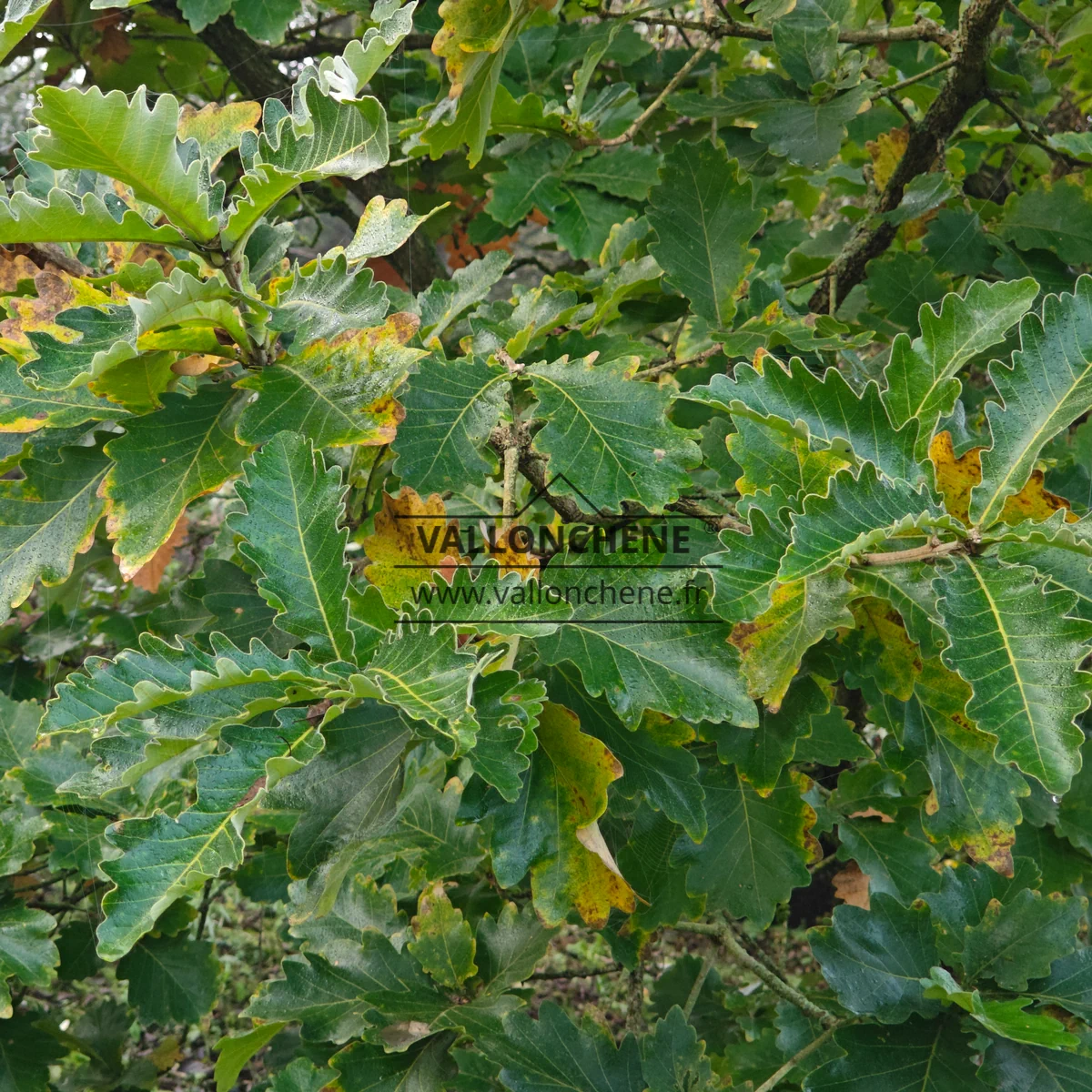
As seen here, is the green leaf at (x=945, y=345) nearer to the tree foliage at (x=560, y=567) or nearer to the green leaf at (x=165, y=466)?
the tree foliage at (x=560, y=567)

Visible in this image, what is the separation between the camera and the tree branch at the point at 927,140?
4.33 feet

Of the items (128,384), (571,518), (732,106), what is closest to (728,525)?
(571,518)

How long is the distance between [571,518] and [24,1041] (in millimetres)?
1182

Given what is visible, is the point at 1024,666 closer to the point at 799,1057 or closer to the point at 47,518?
the point at 799,1057

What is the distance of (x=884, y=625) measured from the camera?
99cm

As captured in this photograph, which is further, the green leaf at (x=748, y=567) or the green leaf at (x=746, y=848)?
the green leaf at (x=746, y=848)

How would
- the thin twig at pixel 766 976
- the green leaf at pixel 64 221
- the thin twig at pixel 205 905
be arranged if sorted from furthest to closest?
1. the thin twig at pixel 205 905
2. the thin twig at pixel 766 976
3. the green leaf at pixel 64 221

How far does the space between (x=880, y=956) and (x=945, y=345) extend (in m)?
0.62

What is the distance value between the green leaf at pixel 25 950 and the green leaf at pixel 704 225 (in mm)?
1198

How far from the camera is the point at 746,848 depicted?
3.82ft

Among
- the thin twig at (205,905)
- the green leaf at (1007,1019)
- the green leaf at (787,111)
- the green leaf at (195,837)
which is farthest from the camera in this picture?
the thin twig at (205,905)

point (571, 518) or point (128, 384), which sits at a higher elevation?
point (128, 384)

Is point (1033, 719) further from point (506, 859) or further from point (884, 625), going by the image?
point (506, 859)

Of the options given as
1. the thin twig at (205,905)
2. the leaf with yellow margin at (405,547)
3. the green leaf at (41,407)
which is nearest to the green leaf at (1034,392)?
the leaf with yellow margin at (405,547)
